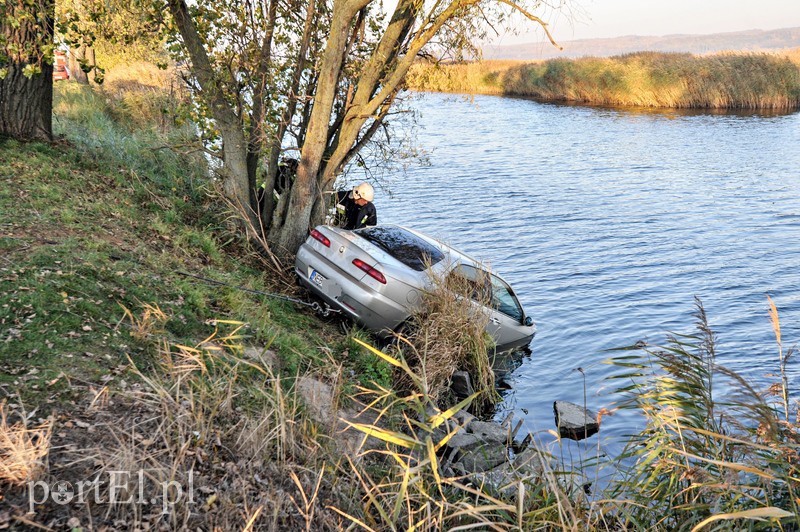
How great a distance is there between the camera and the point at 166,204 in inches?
442

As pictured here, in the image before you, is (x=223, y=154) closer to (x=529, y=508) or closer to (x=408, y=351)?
(x=408, y=351)

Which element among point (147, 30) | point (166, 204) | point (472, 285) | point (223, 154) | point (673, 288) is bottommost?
point (673, 288)

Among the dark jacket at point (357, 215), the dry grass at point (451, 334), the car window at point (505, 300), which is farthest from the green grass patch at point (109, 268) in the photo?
the car window at point (505, 300)

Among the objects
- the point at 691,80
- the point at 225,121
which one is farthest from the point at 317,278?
the point at 691,80

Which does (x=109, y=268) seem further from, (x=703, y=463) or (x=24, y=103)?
(x=703, y=463)

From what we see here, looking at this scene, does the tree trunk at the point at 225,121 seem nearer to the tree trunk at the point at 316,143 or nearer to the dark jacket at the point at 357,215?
the tree trunk at the point at 316,143

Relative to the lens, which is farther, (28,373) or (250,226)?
(250,226)

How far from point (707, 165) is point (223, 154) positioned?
67.2 ft

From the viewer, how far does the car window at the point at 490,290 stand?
962cm

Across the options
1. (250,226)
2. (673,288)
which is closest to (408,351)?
(250,226)

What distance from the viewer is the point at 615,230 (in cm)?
1822

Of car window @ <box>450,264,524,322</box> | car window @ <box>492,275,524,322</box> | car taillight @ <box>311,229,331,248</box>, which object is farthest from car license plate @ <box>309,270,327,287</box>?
car window @ <box>492,275,524,322</box>

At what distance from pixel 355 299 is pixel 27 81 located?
6584 mm

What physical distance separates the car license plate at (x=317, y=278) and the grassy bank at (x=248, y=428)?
581 millimetres
